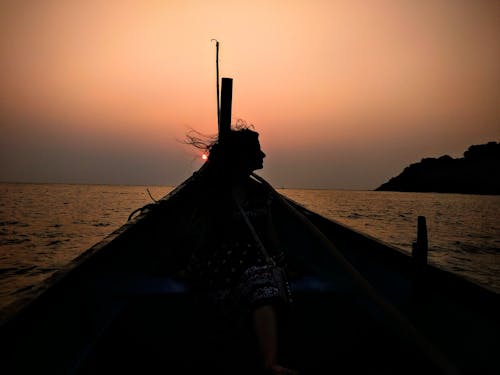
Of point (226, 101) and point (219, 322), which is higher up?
point (226, 101)

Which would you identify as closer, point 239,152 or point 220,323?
point 220,323

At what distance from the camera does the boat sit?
152 centimetres

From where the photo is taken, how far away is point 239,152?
2.10m

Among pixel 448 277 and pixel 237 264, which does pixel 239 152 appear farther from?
pixel 448 277

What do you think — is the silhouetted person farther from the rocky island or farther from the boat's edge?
the rocky island

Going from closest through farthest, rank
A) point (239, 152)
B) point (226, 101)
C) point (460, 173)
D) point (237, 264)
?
point (237, 264) < point (239, 152) < point (226, 101) < point (460, 173)

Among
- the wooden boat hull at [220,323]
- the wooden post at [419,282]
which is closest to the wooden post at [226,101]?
the wooden boat hull at [220,323]

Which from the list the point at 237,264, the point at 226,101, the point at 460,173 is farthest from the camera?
the point at 460,173

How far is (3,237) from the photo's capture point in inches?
568

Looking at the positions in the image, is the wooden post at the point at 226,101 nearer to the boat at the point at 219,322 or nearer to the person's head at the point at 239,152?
the boat at the point at 219,322

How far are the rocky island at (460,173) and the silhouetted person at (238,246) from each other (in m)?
161

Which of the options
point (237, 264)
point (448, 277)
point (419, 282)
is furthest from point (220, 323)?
point (448, 277)

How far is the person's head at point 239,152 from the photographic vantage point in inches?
82.6

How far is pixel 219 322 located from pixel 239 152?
121cm
